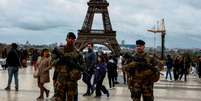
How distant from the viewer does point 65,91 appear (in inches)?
→ 449

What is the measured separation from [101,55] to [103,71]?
21.8 inches

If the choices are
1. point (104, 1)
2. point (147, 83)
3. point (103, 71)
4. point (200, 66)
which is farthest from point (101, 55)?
point (104, 1)

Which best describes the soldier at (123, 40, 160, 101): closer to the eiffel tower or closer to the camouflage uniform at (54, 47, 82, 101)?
the camouflage uniform at (54, 47, 82, 101)

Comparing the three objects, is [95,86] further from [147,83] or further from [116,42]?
[116,42]

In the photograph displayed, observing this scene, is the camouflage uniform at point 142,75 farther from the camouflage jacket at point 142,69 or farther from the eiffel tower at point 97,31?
the eiffel tower at point 97,31

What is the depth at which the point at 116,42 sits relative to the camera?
7806cm

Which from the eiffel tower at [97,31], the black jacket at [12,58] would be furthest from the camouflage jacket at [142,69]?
the eiffel tower at [97,31]

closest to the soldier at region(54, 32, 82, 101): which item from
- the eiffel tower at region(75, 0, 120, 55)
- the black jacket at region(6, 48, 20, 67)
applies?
the black jacket at region(6, 48, 20, 67)

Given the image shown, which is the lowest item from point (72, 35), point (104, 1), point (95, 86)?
point (95, 86)

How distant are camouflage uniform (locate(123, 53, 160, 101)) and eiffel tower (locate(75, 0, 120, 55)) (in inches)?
2562

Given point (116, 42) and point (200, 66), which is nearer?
point (200, 66)

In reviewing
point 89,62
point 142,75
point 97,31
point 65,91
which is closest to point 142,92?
point 142,75

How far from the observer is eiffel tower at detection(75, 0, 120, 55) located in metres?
78.1

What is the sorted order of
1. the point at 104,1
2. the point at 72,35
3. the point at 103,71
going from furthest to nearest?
the point at 104,1 → the point at 103,71 → the point at 72,35
